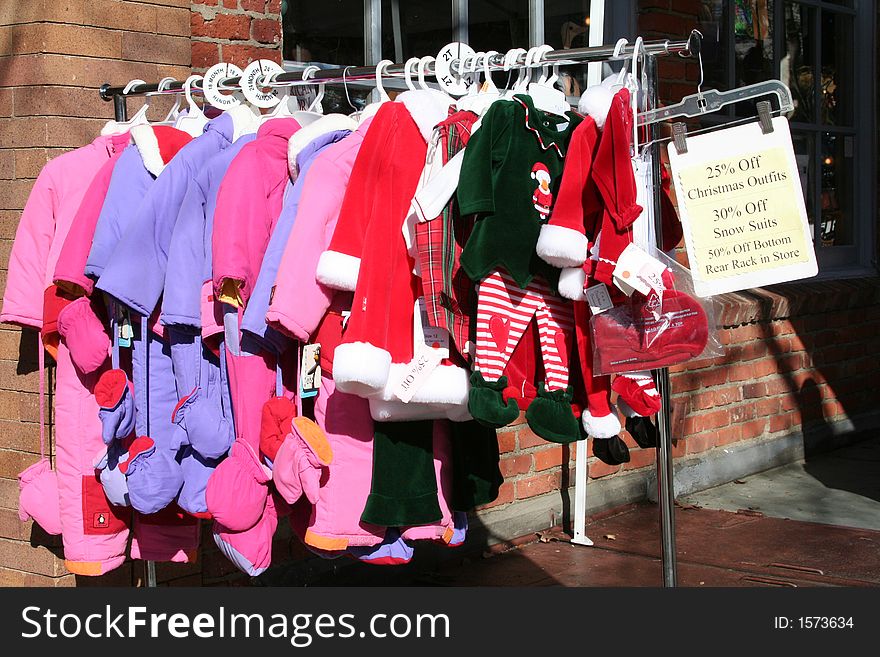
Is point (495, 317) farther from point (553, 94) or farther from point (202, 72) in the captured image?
point (202, 72)

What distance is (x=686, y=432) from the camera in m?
6.25

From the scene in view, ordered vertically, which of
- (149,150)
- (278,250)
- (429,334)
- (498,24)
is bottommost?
(429,334)

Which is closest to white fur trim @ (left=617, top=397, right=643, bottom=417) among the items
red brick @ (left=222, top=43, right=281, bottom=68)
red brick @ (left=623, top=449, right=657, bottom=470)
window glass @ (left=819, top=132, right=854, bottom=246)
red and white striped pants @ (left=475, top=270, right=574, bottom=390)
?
red and white striped pants @ (left=475, top=270, right=574, bottom=390)

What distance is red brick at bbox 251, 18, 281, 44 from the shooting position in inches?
167

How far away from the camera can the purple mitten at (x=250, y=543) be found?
3.16m

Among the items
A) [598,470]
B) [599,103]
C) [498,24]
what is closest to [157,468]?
[599,103]

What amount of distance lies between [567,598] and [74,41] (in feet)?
7.69

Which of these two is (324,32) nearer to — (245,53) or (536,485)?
Result: (245,53)

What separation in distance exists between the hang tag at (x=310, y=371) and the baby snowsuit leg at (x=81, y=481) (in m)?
0.73

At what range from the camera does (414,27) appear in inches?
196

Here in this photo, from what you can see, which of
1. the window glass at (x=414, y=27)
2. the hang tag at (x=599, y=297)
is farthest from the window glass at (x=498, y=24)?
the hang tag at (x=599, y=297)

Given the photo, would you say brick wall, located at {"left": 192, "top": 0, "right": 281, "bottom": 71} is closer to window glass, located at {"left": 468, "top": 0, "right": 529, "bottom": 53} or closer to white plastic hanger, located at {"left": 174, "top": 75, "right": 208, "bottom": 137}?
white plastic hanger, located at {"left": 174, "top": 75, "right": 208, "bottom": 137}

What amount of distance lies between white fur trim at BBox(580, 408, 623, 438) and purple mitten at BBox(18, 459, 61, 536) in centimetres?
163

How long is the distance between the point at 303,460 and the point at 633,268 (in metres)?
0.96
